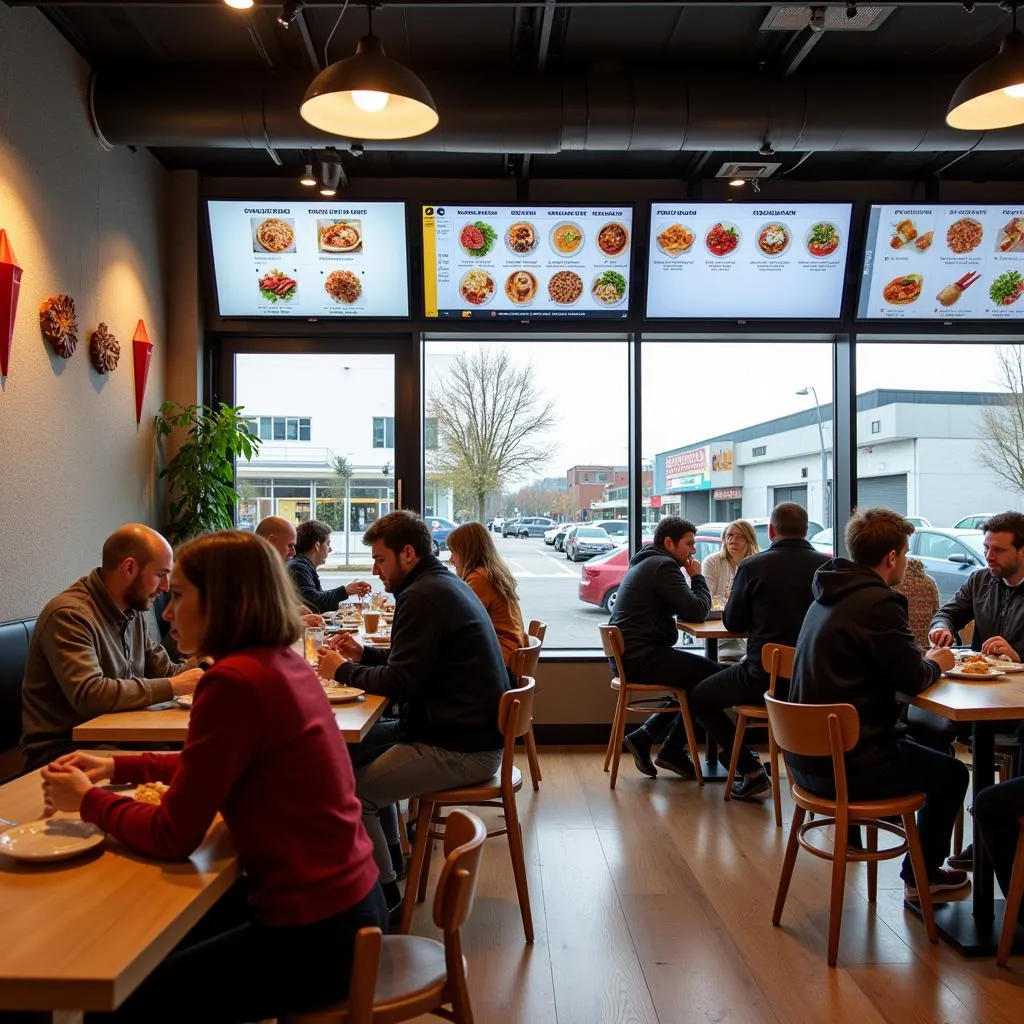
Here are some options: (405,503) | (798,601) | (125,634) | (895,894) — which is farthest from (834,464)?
(125,634)

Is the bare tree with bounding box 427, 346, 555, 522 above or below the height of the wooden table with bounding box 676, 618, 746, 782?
above

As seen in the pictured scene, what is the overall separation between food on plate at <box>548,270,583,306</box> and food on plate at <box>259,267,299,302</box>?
5.25 ft

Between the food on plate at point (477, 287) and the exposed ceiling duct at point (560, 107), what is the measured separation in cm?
106

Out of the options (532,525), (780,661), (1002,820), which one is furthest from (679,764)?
(1002,820)

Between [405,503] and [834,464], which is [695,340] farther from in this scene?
[405,503]

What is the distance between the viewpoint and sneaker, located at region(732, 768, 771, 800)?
458cm

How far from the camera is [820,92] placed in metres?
4.61

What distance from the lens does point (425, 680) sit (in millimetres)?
2854

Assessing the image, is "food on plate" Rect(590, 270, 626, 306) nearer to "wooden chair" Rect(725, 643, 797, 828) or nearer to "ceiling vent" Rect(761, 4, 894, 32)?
"ceiling vent" Rect(761, 4, 894, 32)

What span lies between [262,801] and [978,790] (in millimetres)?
2520

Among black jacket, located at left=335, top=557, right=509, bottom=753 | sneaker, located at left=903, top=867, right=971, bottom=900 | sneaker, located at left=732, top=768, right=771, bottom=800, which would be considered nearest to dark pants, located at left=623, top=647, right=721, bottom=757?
sneaker, located at left=732, top=768, right=771, bottom=800

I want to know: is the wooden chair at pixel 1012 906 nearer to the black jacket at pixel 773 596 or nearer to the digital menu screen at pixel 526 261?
the black jacket at pixel 773 596

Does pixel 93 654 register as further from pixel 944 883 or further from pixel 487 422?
pixel 487 422

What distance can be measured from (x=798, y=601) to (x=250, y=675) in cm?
339
